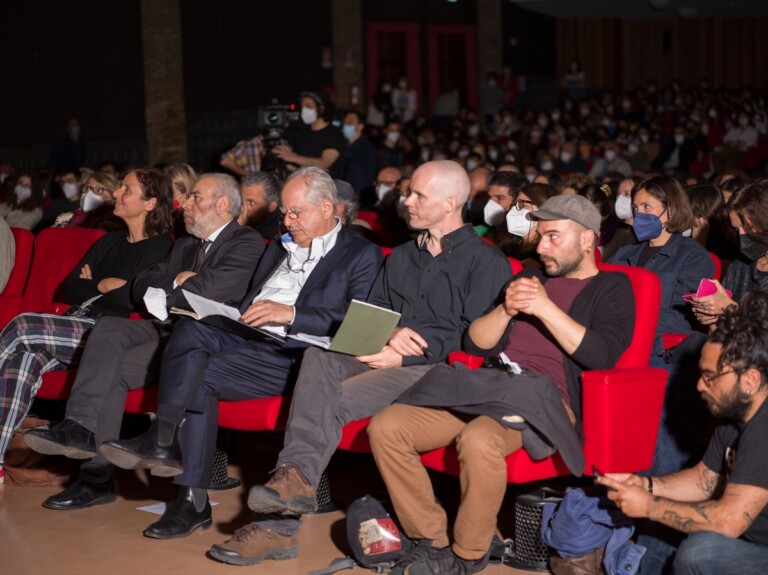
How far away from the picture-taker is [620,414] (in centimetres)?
354

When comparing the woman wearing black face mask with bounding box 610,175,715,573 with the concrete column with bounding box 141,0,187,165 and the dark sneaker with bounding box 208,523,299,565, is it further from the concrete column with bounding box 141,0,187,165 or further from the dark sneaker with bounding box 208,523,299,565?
the concrete column with bounding box 141,0,187,165

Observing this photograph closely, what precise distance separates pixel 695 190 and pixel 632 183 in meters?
0.49

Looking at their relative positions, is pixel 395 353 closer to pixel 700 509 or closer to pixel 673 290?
pixel 673 290

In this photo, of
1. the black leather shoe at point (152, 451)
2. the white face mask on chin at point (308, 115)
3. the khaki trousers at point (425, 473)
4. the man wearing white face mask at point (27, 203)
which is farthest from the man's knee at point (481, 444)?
the man wearing white face mask at point (27, 203)

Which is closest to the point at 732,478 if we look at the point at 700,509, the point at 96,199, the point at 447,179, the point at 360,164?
the point at 700,509

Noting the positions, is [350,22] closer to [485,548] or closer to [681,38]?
[681,38]

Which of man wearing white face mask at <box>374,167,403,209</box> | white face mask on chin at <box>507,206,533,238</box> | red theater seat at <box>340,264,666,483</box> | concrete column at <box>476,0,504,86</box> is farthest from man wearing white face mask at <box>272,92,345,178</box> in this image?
concrete column at <box>476,0,504,86</box>

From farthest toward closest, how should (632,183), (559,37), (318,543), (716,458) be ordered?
(559,37) → (632,183) → (318,543) → (716,458)

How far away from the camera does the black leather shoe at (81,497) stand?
175 inches

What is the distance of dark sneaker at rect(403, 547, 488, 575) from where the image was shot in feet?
11.4

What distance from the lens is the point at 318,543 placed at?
4.00m

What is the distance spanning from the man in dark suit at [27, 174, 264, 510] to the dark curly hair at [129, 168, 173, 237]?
0.29m

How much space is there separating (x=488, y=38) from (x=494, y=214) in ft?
53.0

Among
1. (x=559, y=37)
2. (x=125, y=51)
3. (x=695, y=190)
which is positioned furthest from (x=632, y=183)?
(x=559, y=37)
